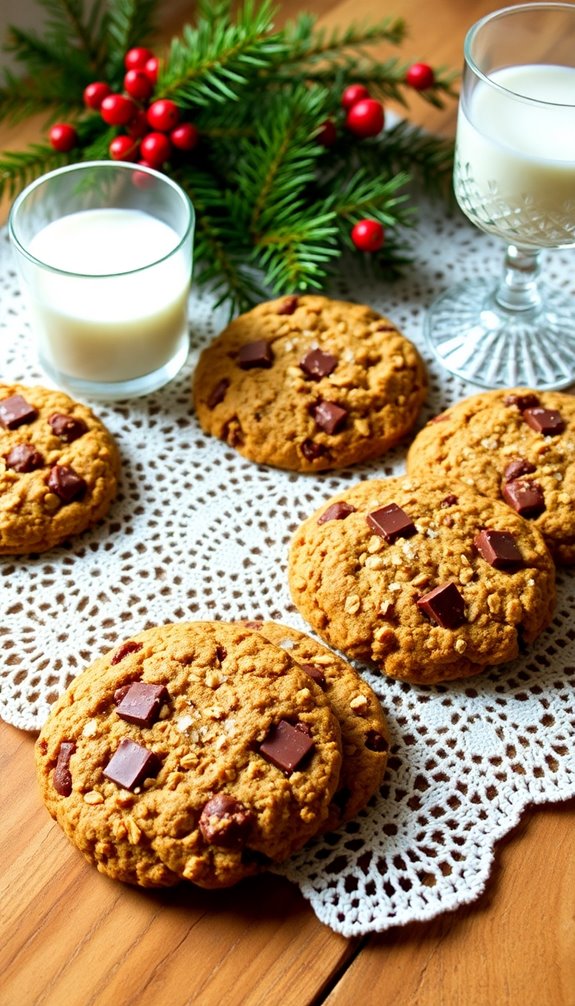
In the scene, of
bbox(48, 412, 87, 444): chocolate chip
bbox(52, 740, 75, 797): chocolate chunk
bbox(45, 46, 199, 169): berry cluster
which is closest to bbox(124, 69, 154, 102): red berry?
bbox(45, 46, 199, 169): berry cluster

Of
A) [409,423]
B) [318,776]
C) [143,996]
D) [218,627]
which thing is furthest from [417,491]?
[143,996]

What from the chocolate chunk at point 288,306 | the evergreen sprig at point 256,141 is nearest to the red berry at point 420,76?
the evergreen sprig at point 256,141

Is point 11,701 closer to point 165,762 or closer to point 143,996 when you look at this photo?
point 165,762

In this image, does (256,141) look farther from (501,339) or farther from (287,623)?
(287,623)

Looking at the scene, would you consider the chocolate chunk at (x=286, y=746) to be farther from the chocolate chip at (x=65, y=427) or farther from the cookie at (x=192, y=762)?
the chocolate chip at (x=65, y=427)

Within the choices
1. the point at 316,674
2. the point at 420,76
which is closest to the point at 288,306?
the point at 420,76

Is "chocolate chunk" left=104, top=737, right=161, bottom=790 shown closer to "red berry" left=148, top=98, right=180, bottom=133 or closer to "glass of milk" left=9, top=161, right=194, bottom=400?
"glass of milk" left=9, top=161, right=194, bottom=400

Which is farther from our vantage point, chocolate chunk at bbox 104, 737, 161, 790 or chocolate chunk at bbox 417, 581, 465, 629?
chocolate chunk at bbox 417, 581, 465, 629
